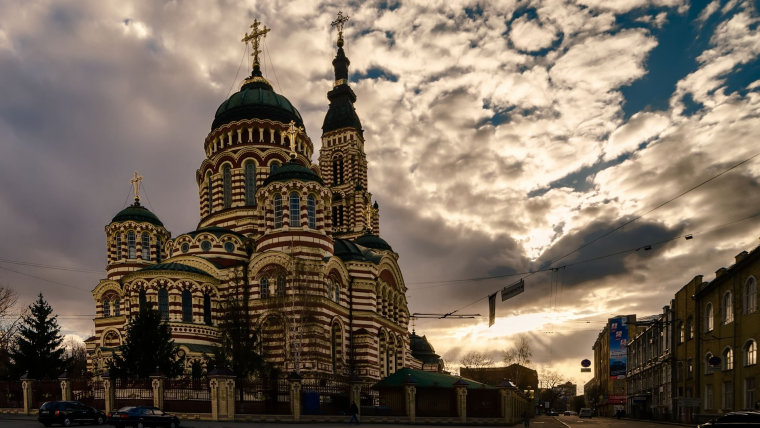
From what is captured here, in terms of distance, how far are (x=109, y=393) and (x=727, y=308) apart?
34.8 metres

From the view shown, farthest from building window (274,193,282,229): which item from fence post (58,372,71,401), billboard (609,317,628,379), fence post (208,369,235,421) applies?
billboard (609,317,628,379)

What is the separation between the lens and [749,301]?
3100 cm

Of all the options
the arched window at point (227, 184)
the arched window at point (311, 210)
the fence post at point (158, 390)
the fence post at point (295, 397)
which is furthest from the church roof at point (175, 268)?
the fence post at point (295, 397)

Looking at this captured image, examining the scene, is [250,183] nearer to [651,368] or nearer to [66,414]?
[66,414]

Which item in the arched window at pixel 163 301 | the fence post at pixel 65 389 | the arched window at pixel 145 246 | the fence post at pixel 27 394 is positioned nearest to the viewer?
the fence post at pixel 65 389

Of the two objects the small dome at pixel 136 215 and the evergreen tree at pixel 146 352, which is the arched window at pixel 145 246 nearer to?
the small dome at pixel 136 215

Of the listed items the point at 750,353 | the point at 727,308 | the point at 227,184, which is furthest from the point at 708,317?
the point at 227,184

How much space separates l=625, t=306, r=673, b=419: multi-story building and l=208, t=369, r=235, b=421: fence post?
3334 centimetres

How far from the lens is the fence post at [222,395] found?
27.8m

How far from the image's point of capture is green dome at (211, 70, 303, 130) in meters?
51.7

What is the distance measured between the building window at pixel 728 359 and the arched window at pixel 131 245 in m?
44.2

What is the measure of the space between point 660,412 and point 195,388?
41.0 meters

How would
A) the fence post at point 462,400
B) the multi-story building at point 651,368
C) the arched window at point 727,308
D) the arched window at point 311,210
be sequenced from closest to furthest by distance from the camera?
the arched window at point 727,308 → the fence post at point 462,400 → the arched window at point 311,210 → the multi-story building at point 651,368

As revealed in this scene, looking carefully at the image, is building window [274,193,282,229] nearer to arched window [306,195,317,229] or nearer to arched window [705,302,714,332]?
arched window [306,195,317,229]
